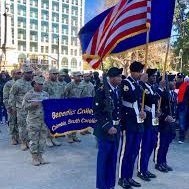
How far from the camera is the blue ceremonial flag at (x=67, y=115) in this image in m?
9.09

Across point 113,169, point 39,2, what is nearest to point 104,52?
point 113,169

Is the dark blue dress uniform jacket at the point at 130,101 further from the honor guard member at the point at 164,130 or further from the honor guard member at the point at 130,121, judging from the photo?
the honor guard member at the point at 164,130

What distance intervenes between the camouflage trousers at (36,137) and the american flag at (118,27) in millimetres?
1970

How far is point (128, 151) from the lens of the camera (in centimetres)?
685

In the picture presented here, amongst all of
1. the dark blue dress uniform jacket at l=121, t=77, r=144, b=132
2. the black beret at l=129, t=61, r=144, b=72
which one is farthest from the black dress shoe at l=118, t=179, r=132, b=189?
the black beret at l=129, t=61, r=144, b=72

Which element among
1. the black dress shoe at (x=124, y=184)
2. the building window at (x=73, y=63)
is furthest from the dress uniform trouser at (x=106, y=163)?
the building window at (x=73, y=63)

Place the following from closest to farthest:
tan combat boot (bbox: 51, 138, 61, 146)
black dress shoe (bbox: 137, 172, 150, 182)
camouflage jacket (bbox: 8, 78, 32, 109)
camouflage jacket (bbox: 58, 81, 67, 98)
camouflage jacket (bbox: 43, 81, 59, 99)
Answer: black dress shoe (bbox: 137, 172, 150, 182)
camouflage jacket (bbox: 8, 78, 32, 109)
tan combat boot (bbox: 51, 138, 61, 146)
camouflage jacket (bbox: 43, 81, 59, 99)
camouflage jacket (bbox: 58, 81, 67, 98)

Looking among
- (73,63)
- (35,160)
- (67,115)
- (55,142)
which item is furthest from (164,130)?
(73,63)

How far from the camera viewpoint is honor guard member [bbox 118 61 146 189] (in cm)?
676

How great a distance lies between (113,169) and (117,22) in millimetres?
2494

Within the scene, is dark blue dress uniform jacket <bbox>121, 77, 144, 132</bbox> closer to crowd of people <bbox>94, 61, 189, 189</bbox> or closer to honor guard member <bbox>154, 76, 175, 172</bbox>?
crowd of people <bbox>94, 61, 189, 189</bbox>

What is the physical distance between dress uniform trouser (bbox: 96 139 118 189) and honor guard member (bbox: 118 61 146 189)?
488mm

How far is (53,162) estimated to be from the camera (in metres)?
8.56

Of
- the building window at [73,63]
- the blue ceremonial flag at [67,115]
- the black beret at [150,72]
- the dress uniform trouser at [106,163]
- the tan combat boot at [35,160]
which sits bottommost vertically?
the tan combat boot at [35,160]
